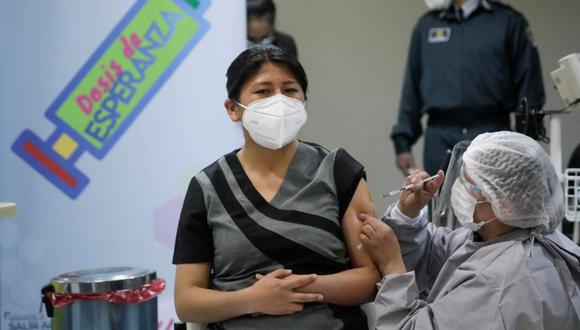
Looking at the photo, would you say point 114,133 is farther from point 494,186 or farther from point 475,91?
point 494,186

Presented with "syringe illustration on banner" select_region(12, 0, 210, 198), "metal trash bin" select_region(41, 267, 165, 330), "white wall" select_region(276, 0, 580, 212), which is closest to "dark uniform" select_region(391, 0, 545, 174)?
"white wall" select_region(276, 0, 580, 212)

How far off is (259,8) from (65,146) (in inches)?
42.2

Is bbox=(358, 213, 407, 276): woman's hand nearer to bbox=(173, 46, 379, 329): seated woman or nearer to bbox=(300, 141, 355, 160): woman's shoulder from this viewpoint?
bbox=(173, 46, 379, 329): seated woman

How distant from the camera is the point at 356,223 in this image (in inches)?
72.7

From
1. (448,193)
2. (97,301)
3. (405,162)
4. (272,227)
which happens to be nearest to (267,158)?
(272,227)

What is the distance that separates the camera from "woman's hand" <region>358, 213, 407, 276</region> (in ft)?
5.76

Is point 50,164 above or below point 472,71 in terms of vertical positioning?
below

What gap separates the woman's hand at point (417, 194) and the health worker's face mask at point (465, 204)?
3.4 inches

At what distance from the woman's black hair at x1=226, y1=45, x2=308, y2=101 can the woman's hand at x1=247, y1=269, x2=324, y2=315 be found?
52 cm

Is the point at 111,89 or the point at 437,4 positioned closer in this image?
the point at 111,89

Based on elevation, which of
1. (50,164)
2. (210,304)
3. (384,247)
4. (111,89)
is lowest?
(210,304)

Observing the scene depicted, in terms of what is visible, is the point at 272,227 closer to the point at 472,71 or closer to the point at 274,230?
the point at 274,230

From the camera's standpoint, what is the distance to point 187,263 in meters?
1.82

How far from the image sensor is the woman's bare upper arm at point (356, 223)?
1841 mm
